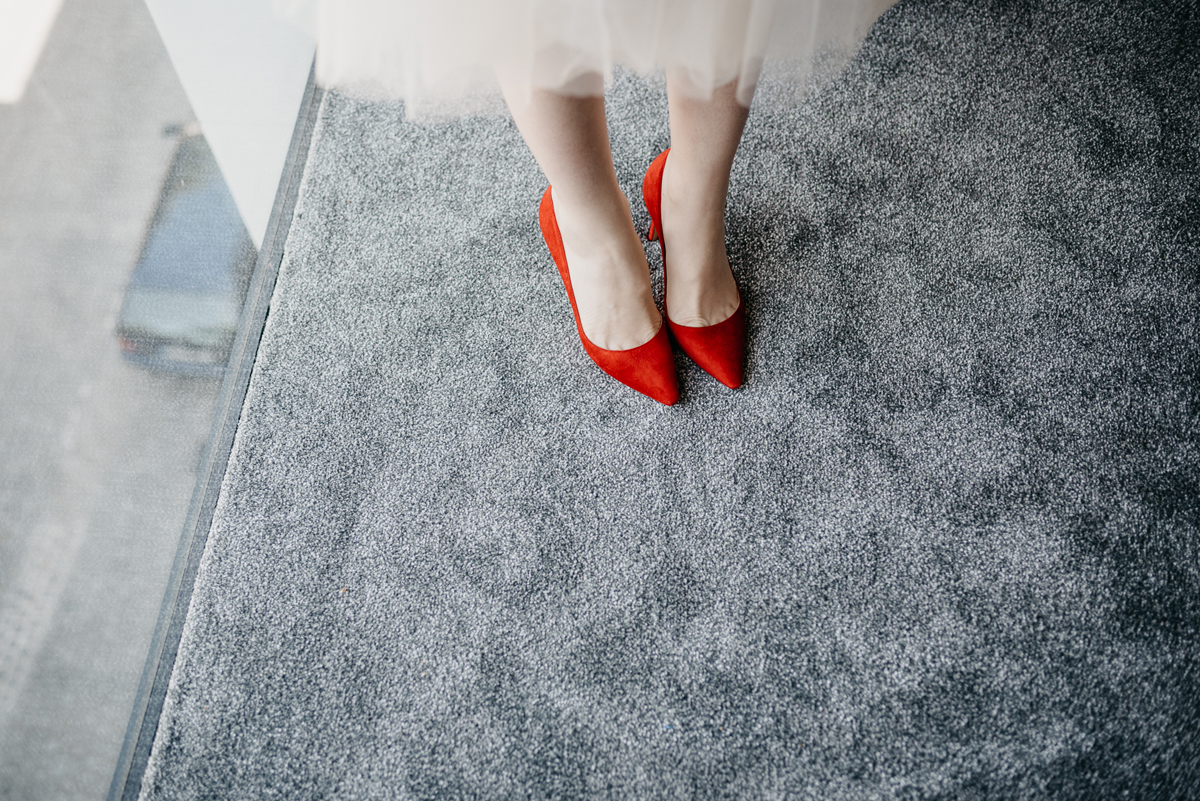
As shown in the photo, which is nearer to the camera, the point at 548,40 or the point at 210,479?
the point at 548,40

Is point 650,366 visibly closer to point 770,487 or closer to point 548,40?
point 770,487

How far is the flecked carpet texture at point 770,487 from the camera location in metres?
0.75

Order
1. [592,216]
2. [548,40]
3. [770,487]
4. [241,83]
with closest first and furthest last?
[548,40] < [592,216] < [770,487] < [241,83]

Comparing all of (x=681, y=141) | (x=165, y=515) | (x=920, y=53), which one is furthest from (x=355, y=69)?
(x=920, y=53)

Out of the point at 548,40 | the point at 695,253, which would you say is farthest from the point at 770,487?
the point at 548,40

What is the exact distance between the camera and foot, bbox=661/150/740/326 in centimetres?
79

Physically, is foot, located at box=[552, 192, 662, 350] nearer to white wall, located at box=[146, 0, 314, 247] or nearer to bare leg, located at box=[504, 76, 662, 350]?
bare leg, located at box=[504, 76, 662, 350]

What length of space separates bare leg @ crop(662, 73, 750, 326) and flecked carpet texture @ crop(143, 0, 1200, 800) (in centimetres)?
8

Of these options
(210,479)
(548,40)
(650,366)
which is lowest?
(210,479)

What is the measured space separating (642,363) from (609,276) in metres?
0.12

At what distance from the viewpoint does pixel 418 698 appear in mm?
778

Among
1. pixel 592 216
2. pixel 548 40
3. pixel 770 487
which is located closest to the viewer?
pixel 548 40

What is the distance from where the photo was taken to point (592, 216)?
75 cm

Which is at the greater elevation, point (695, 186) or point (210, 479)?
point (695, 186)
